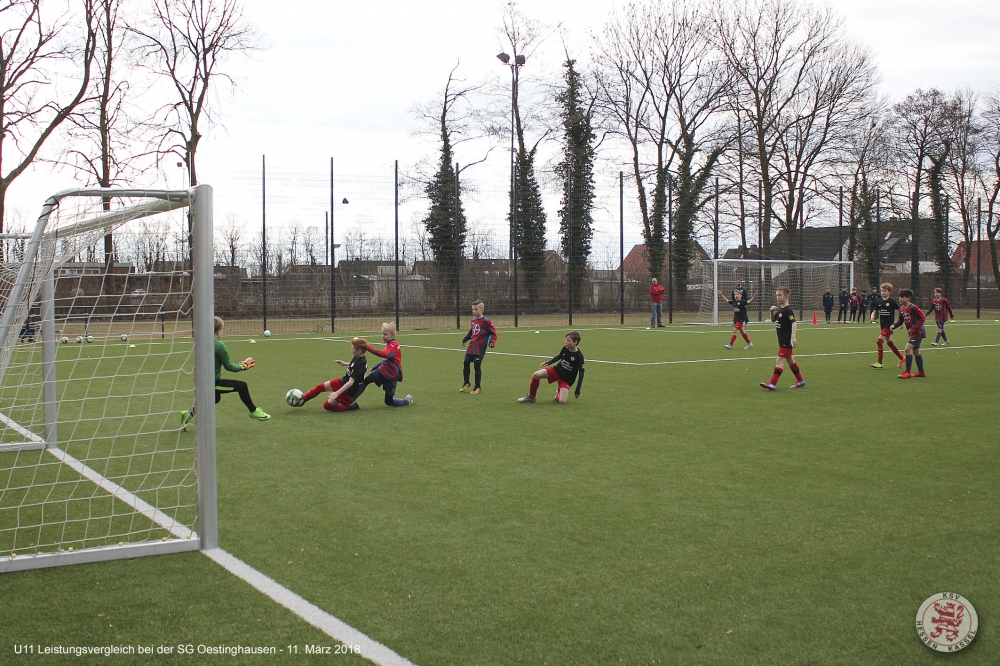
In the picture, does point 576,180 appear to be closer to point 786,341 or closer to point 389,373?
point 786,341

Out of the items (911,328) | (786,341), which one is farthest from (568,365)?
(911,328)

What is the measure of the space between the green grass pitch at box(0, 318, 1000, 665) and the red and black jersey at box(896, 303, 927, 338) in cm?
424

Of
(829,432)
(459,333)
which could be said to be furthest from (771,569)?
(459,333)

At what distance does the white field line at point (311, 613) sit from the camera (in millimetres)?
3285

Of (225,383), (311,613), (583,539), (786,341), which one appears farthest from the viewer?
(786,341)

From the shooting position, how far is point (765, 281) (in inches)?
1463

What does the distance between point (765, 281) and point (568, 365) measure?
1138 inches

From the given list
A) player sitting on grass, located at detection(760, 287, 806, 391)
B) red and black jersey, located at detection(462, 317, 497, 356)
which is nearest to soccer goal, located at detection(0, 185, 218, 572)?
red and black jersey, located at detection(462, 317, 497, 356)

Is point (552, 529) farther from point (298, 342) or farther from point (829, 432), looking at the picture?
point (298, 342)

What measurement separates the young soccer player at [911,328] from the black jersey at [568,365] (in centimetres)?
640

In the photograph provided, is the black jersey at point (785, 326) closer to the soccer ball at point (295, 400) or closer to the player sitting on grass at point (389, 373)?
the player sitting on grass at point (389, 373)

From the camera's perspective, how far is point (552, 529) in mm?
5020

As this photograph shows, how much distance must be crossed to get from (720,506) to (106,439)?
19.9 ft

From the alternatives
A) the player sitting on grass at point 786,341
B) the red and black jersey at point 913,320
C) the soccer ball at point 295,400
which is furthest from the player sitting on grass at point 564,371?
the red and black jersey at point 913,320
